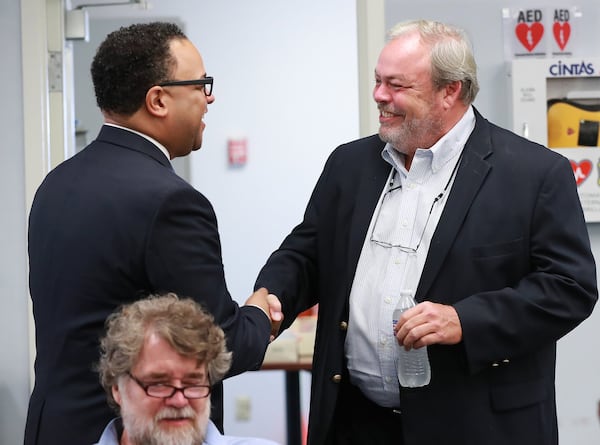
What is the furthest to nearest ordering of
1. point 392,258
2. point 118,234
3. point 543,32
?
point 543,32, point 392,258, point 118,234

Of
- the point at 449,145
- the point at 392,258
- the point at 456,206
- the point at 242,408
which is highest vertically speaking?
the point at 449,145

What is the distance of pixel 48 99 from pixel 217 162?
2157 millimetres

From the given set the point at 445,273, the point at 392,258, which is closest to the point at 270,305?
the point at 392,258

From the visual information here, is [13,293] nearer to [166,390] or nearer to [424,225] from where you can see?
[424,225]

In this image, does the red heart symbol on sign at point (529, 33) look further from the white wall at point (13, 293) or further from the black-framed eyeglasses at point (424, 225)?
the white wall at point (13, 293)

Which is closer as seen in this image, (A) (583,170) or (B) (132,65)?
(B) (132,65)

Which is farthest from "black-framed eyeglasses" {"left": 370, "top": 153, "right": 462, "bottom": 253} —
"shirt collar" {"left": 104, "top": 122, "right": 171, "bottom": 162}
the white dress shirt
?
"shirt collar" {"left": 104, "top": 122, "right": 171, "bottom": 162}

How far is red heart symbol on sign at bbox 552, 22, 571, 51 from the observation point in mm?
3307

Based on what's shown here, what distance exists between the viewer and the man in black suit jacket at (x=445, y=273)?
1.98 metres

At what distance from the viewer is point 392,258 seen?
6.88ft

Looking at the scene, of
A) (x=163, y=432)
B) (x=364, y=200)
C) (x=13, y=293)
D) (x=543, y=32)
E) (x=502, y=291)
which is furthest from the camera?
(x=13, y=293)

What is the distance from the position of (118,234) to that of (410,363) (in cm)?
75

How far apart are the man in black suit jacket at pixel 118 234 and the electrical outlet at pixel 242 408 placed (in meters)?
3.77

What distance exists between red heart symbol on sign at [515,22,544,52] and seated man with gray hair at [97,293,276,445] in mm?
2106
